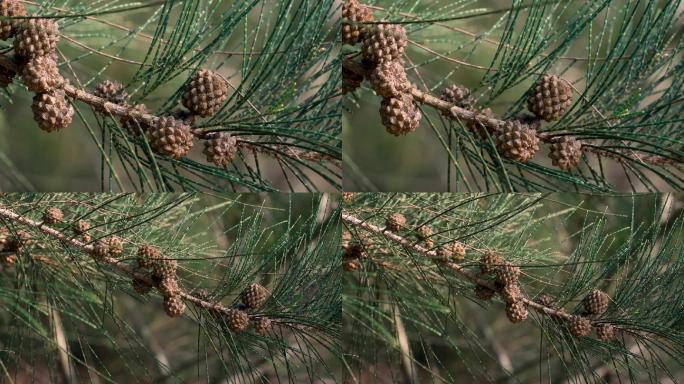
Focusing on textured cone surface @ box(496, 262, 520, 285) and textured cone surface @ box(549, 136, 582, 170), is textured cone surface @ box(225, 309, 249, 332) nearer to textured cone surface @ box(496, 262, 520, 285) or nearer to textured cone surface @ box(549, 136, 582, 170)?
textured cone surface @ box(496, 262, 520, 285)

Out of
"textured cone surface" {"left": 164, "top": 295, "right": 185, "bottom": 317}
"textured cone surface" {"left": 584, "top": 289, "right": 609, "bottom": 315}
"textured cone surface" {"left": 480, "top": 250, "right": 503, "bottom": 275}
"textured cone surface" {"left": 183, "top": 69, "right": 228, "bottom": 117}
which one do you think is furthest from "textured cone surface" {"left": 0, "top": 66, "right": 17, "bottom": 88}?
"textured cone surface" {"left": 584, "top": 289, "right": 609, "bottom": 315}

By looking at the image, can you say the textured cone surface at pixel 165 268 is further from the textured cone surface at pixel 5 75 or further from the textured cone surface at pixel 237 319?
the textured cone surface at pixel 5 75

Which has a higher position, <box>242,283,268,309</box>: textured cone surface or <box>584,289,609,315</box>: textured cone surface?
<box>584,289,609,315</box>: textured cone surface

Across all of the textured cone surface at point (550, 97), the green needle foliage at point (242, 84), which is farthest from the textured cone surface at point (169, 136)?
the textured cone surface at point (550, 97)

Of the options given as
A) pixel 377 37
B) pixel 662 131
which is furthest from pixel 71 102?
pixel 662 131

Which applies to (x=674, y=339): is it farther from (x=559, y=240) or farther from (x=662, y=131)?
(x=662, y=131)

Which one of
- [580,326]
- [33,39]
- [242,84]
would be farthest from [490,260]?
[33,39]

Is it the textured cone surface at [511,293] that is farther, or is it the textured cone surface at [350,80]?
the textured cone surface at [511,293]
